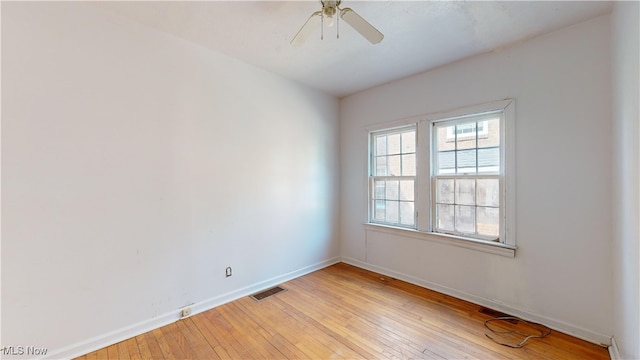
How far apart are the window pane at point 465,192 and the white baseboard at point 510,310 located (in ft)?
3.29

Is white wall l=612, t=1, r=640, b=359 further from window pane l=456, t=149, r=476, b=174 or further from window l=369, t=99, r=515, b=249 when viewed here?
window pane l=456, t=149, r=476, b=174

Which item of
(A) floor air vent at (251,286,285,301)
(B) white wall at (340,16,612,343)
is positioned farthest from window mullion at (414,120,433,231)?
(A) floor air vent at (251,286,285,301)

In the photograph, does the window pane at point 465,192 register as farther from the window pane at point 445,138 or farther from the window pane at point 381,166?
the window pane at point 381,166

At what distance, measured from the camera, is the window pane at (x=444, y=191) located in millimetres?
2969

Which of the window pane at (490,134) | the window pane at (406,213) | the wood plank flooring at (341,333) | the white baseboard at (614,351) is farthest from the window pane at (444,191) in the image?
the white baseboard at (614,351)

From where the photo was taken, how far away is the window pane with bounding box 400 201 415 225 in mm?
3350

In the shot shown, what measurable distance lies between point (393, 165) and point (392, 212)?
0.66m

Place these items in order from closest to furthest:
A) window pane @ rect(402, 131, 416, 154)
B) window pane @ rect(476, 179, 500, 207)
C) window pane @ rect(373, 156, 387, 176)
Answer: window pane @ rect(476, 179, 500, 207)
window pane @ rect(402, 131, 416, 154)
window pane @ rect(373, 156, 387, 176)

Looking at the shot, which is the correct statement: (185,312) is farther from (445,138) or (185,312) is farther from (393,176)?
(445,138)

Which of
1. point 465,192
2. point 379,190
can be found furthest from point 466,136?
point 379,190

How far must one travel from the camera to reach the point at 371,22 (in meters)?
2.15

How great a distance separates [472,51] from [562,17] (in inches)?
26.7

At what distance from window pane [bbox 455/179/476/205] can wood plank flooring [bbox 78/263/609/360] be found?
1090 mm

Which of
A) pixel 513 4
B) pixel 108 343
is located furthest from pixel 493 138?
pixel 108 343
